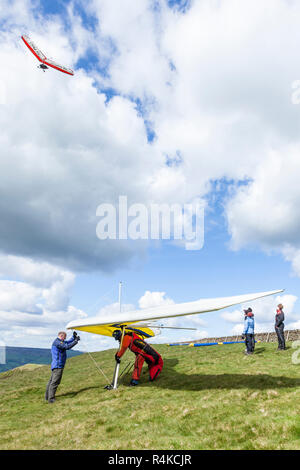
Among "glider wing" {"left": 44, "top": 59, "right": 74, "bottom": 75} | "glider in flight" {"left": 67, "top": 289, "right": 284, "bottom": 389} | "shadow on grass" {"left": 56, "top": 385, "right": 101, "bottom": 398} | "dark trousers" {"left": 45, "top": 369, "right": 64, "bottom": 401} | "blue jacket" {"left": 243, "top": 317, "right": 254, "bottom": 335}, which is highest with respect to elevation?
"glider wing" {"left": 44, "top": 59, "right": 74, "bottom": 75}

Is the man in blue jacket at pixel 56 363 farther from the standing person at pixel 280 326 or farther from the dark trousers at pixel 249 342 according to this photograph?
the standing person at pixel 280 326

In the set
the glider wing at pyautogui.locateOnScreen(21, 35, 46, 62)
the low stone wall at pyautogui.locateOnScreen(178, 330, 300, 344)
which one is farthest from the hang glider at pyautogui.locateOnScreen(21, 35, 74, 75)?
the low stone wall at pyautogui.locateOnScreen(178, 330, 300, 344)

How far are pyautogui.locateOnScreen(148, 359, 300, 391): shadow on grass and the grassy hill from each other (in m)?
0.03

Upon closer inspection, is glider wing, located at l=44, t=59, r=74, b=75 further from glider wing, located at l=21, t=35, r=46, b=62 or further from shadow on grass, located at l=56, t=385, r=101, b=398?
shadow on grass, located at l=56, t=385, r=101, b=398

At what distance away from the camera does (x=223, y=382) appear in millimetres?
11094

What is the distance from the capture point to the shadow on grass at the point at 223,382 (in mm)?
10164

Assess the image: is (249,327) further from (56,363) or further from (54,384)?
(54,384)

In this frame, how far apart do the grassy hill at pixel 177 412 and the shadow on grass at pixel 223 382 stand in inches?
1.2

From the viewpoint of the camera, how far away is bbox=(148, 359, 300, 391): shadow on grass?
400 inches

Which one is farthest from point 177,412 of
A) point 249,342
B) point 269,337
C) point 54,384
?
point 269,337

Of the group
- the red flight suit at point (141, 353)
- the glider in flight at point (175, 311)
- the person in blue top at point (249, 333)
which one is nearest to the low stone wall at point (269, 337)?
the person in blue top at point (249, 333)
